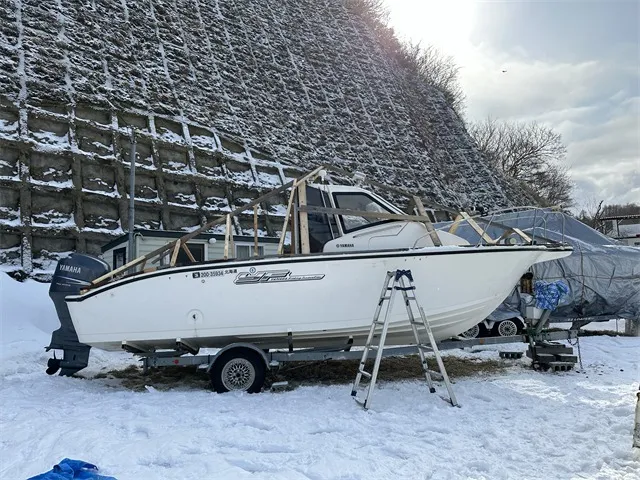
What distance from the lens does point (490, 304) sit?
601 centimetres

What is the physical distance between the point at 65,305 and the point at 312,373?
11.5ft

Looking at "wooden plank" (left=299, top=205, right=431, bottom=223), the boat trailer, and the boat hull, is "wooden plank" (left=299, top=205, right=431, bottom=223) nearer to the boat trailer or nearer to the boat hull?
the boat hull

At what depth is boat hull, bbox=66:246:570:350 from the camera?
18.6 feet

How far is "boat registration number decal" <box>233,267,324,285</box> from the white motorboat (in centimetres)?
1

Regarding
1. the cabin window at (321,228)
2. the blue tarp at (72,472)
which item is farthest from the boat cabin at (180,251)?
the blue tarp at (72,472)

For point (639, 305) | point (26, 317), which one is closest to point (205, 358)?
point (26, 317)

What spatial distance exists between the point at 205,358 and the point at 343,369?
2.25 metres

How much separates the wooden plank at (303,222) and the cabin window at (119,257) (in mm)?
5342

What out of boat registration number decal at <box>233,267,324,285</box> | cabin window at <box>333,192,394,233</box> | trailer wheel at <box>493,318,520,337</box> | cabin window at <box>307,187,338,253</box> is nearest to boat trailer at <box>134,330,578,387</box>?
boat registration number decal at <box>233,267,324,285</box>

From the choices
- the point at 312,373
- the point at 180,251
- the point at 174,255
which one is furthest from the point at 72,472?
the point at 180,251

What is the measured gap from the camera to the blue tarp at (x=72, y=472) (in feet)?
9.60

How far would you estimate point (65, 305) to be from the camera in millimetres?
6527

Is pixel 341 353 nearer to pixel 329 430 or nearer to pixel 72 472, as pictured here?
pixel 329 430

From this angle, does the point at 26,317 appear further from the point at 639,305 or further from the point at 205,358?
the point at 639,305
